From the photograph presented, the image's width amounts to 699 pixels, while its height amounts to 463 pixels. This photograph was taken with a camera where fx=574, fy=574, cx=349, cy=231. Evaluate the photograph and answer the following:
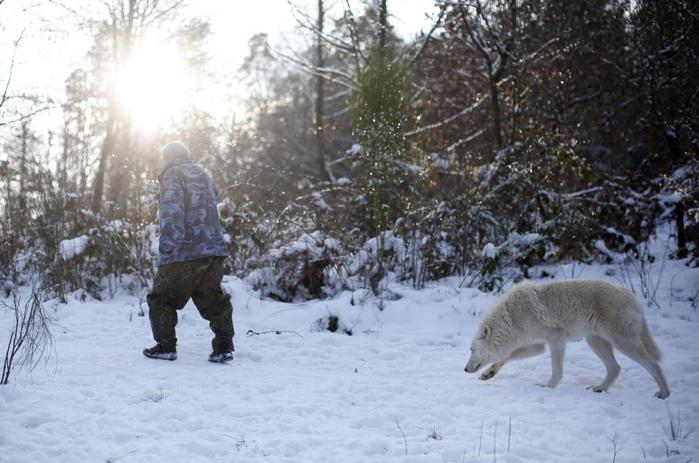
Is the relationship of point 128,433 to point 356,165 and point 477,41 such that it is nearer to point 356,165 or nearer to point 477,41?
point 356,165

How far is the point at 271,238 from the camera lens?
9641 mm

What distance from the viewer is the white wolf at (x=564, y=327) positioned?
5.01 metres

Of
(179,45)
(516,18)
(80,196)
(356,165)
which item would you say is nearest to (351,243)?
(356,165)

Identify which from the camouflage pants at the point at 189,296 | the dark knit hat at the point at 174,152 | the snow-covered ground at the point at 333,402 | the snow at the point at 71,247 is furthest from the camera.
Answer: the snow at the point at 71,247

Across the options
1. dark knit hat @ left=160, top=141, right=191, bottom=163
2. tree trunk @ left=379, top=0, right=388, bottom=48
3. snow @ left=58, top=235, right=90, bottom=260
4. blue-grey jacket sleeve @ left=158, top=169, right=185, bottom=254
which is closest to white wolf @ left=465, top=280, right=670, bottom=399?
blue-grey jacket sleeve @ left=158, top=169, right=185, bottom=254

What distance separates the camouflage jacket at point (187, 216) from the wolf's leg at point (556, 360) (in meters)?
3.35

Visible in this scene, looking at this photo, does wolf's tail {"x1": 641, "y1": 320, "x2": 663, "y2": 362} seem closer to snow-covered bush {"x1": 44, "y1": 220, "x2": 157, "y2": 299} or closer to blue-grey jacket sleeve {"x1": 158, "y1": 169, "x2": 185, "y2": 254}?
blue-grey jacket sleeve {"x1": 158, "y1": 169, "x2": 185, "y2": 254}

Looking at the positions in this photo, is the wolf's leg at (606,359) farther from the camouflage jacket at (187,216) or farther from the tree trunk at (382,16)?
the tree trunk at (382,16)

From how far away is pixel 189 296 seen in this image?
5793mm

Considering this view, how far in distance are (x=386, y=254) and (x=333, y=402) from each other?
435cm

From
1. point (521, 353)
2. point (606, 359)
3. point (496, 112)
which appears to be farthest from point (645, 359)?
point (496, 112)


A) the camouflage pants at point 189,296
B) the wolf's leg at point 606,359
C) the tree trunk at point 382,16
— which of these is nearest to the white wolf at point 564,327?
the wolf's leg at point 606,359

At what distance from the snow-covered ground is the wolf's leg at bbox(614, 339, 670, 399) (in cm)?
16

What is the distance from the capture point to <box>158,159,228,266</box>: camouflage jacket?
5621 millimetres
